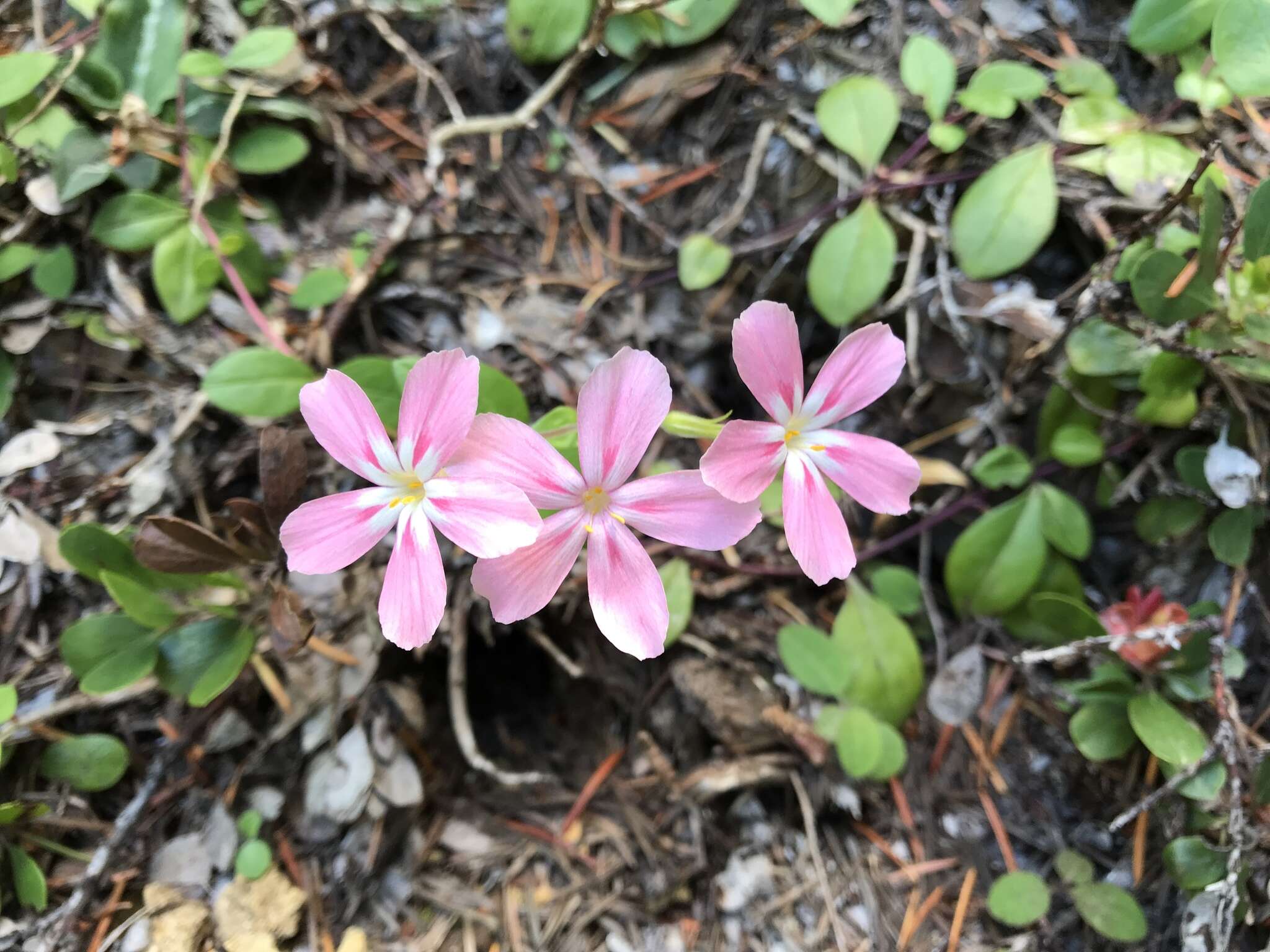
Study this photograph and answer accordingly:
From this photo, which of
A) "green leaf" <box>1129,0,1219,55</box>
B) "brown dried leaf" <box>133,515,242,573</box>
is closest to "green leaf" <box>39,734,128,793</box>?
"brown dried leaf" <box>133,515,242,573</box>

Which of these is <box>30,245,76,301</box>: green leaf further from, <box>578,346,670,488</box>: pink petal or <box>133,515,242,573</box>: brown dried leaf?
<box>578,346,670,488</box>: pink petal

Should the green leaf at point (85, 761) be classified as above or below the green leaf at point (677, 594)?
below

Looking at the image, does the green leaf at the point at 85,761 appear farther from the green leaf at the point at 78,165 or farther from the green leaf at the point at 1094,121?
the green leaf at the point at 1094,121

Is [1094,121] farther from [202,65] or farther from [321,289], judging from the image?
[202,65]

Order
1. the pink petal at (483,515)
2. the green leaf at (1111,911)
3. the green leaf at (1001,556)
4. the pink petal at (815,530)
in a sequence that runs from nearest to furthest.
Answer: the pink petal at (483,515)
the pink petal at (815,530)
the green leaf at (1111,911)
the green leaf at (1001,556)

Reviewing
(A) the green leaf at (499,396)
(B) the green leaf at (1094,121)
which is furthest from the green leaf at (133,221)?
(B) the green leaf at (1094,121)

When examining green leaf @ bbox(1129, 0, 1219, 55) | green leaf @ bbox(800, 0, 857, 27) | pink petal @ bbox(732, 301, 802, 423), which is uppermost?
green leaf @ bbox(1129, 0, 1219, 55)

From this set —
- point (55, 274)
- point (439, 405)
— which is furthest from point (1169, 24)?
point (55, 274)
